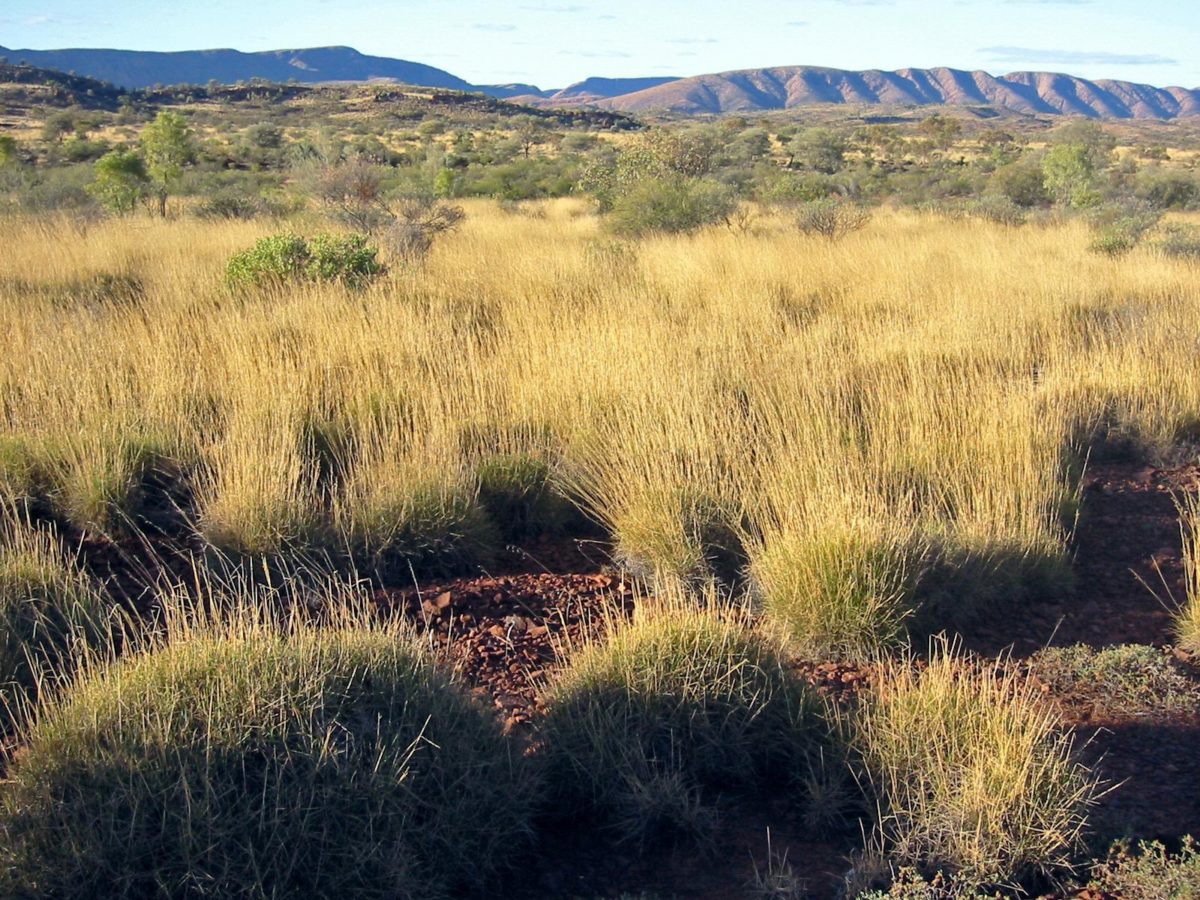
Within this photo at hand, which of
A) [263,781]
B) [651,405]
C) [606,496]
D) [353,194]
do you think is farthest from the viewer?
[353,194]

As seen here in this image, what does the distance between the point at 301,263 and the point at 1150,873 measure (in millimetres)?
8692

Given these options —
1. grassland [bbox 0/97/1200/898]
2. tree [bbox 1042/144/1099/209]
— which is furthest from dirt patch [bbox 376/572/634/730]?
tree [bbox 1042/144/1099/209]

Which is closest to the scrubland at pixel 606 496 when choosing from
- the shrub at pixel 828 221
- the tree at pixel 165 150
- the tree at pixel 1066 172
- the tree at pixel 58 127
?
the shrub at pixel 828 221

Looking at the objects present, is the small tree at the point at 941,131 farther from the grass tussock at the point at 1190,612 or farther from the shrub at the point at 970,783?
the shrub at the point at 970,783

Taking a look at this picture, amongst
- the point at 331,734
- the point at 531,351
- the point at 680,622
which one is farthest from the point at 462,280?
the point at 331,734

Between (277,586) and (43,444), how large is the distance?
1.61 m

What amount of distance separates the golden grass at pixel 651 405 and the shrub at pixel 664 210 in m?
3.98

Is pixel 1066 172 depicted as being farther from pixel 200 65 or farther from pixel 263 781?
pixel 200 65

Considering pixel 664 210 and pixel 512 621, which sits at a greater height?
pixel 664 210

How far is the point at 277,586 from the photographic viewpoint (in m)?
4.56

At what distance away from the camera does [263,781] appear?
2713 mm

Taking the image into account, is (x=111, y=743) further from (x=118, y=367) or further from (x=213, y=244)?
(x=213, y=244)

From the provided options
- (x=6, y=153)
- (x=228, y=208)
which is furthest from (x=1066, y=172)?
(x=6, y=153)

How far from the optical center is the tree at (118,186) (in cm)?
1739
